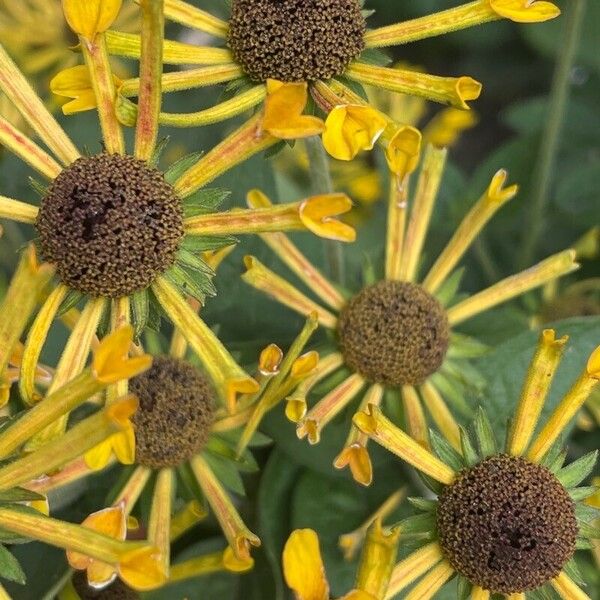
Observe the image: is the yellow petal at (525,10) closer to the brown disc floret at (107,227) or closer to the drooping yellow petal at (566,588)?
the brown disc floret at (107,227)

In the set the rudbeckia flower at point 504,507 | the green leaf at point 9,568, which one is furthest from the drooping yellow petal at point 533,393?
the green leaf at point 9,568

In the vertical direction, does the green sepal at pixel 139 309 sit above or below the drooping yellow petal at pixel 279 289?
below

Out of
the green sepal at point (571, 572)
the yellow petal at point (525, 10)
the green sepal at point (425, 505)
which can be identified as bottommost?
the green sepal at point (571, 572)

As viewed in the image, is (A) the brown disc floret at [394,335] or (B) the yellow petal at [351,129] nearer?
(B) the yellow petal at [351,129]

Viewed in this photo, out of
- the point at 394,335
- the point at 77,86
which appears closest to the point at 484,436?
the point at 394,335

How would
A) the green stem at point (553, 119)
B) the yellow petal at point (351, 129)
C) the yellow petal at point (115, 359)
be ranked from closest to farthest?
the yellow petal at point (115, 359), the yellow petal at point (351, 129), the green stem at point (553, 119)

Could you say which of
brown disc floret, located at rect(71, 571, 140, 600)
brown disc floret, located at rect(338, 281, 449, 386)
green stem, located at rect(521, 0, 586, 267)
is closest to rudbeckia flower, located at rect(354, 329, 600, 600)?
brown disc floret, located at rect(338, 281, 449, 386)

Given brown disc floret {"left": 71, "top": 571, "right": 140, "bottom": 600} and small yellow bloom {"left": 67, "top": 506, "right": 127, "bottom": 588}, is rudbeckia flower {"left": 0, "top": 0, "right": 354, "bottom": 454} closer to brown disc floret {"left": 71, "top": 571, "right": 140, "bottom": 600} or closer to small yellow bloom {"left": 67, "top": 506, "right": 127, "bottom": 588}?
small yellow bloom {"left": 67, "top": 506, "right": 127, "bottom": 588}

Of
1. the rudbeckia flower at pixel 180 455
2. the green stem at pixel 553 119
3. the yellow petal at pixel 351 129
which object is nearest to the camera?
the yellow petal at pixel 351 129
